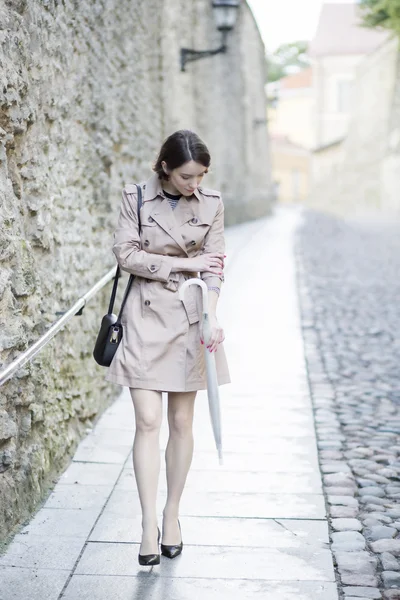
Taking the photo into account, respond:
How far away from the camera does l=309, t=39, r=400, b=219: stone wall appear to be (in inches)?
1239

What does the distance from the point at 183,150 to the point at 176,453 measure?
1161 mm

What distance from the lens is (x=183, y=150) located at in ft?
10.6

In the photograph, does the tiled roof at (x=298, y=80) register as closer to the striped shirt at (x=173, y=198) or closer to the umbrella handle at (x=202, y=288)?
the striped shirt at (x=173, y=198)

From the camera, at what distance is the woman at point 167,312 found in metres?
3.30

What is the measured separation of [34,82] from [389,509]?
2.57 meters

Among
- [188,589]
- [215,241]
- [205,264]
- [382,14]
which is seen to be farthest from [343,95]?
[188,589]

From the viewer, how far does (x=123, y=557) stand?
11.3ft

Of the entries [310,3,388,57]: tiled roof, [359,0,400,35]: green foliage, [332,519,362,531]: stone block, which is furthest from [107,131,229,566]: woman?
[310,3,388,57]: tiled roof

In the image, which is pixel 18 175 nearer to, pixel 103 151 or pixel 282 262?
pixel 103 151

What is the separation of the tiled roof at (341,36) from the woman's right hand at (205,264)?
2301 inches

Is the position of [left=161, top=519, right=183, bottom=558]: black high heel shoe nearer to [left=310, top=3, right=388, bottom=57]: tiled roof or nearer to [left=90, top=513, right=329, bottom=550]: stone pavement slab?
[left=90, top=513, right=329, bottom=550]: stone pavement slab

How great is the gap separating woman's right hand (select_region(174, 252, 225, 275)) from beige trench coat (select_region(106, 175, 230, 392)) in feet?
0.12

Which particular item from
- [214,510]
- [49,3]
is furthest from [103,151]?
[214,510]

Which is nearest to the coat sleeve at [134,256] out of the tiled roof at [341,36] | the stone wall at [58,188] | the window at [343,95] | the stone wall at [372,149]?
the stone wall at [58,188]
